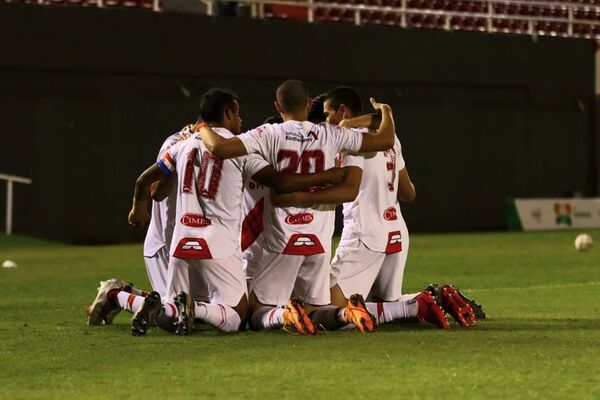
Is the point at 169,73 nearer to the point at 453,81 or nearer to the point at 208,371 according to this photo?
the point at 453,81

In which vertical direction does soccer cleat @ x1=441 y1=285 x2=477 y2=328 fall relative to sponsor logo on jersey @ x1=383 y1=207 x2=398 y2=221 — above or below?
below

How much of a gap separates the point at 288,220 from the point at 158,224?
47.3 inches

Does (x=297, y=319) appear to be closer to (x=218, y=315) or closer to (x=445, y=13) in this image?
(x=218, y=315)

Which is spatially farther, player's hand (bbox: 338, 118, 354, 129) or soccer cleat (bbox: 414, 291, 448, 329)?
player's hand (bbox: 338, 118, 354, 129)

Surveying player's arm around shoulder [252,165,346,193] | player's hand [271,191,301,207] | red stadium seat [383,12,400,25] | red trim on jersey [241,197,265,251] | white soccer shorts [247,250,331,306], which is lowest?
white soccer shorts [247,250,331,306]

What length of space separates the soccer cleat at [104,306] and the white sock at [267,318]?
41.4 inches

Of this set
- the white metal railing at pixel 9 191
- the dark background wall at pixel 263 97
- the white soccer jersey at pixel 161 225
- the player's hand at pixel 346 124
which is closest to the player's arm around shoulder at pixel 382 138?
the player's hand at pixel 346 124

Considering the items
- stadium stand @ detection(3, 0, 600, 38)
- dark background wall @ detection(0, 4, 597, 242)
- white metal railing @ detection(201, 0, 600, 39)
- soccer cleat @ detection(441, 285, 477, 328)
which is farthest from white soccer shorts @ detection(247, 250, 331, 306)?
white metal railing @ detection(201, 0, 600, 39)

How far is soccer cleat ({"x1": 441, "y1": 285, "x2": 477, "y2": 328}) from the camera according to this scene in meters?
9.72

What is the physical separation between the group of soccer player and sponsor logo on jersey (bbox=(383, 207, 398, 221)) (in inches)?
6.0

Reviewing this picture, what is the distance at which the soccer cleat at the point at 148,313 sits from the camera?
902 cm

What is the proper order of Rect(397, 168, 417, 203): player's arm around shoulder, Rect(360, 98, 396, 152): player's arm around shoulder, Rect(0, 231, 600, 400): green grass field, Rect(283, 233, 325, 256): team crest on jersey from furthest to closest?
Rect(397, 168, 417, 203): player's arm around shoulder, Rect(283, 233, 325, 256): team crest on jersey, Rect(360, 98, 396, 152): player's arm around shoulder, Rect(0, 231, 600, 400): green grass field

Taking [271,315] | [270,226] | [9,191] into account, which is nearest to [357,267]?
[270,226]

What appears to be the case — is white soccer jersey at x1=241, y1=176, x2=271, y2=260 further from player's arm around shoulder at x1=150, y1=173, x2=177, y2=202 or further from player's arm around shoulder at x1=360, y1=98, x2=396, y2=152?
player's arm around shoulder at x1=360, y1=98, x2=396, y2=152
